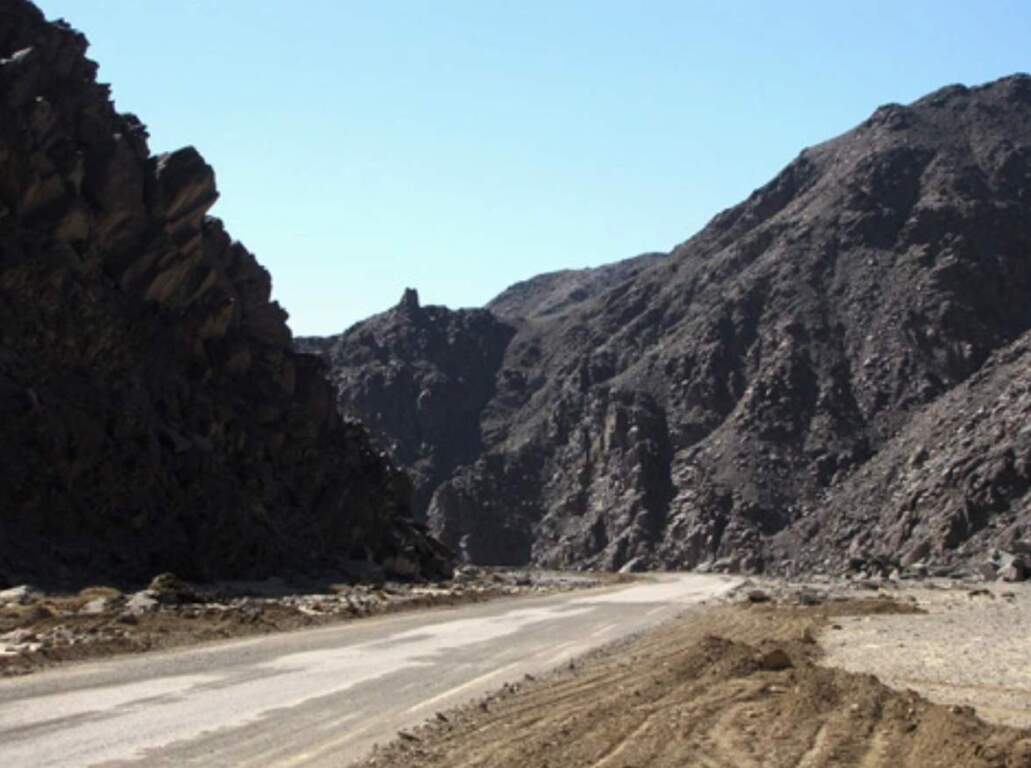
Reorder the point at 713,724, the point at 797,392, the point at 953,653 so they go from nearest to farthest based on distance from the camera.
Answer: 1. the point at 713,724
2. the point at 953,653
3. the point at 797,392

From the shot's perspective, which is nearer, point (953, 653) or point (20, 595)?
point (953, 653)

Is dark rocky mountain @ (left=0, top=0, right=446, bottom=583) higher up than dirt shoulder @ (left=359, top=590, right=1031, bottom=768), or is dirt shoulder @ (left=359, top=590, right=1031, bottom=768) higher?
dark rocky mountain @ (left=0, top=0, right=446, bottom=583)

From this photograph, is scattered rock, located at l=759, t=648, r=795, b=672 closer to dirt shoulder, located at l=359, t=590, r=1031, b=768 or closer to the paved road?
dirt shoulder, located at l=359, t=590, r=1031, b=768

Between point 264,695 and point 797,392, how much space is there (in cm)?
9725

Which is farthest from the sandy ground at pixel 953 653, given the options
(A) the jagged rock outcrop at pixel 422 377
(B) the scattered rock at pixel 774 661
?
(A) the jagged rock outcrop at pixel 422 377

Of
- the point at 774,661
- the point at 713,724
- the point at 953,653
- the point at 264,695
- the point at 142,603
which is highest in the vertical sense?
the point at 142,603

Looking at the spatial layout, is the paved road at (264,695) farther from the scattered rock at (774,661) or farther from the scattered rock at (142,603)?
the scattered rock at (142,603)

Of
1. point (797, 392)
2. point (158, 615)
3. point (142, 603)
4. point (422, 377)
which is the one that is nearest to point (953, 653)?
point (158, 615)

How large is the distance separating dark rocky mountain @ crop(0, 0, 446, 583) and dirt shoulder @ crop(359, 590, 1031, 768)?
24.5 meters

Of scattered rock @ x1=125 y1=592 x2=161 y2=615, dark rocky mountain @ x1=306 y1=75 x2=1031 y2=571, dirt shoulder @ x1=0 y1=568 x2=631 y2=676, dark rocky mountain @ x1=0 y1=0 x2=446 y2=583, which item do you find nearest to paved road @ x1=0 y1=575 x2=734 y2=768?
dirt shoulder @ x1=0 y1=568 x2=631 y2=676

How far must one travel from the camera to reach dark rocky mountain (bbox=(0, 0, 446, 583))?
37938 millimetres

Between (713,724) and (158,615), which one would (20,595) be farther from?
(713,724)

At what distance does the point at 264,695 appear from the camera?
45.9 ft

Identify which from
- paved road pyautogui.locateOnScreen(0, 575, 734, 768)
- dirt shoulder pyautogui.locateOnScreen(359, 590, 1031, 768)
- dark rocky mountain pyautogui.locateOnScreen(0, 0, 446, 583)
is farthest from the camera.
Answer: dark rocky mountain pyautogui.locateOnScreen(0, 0, 446, 583)
